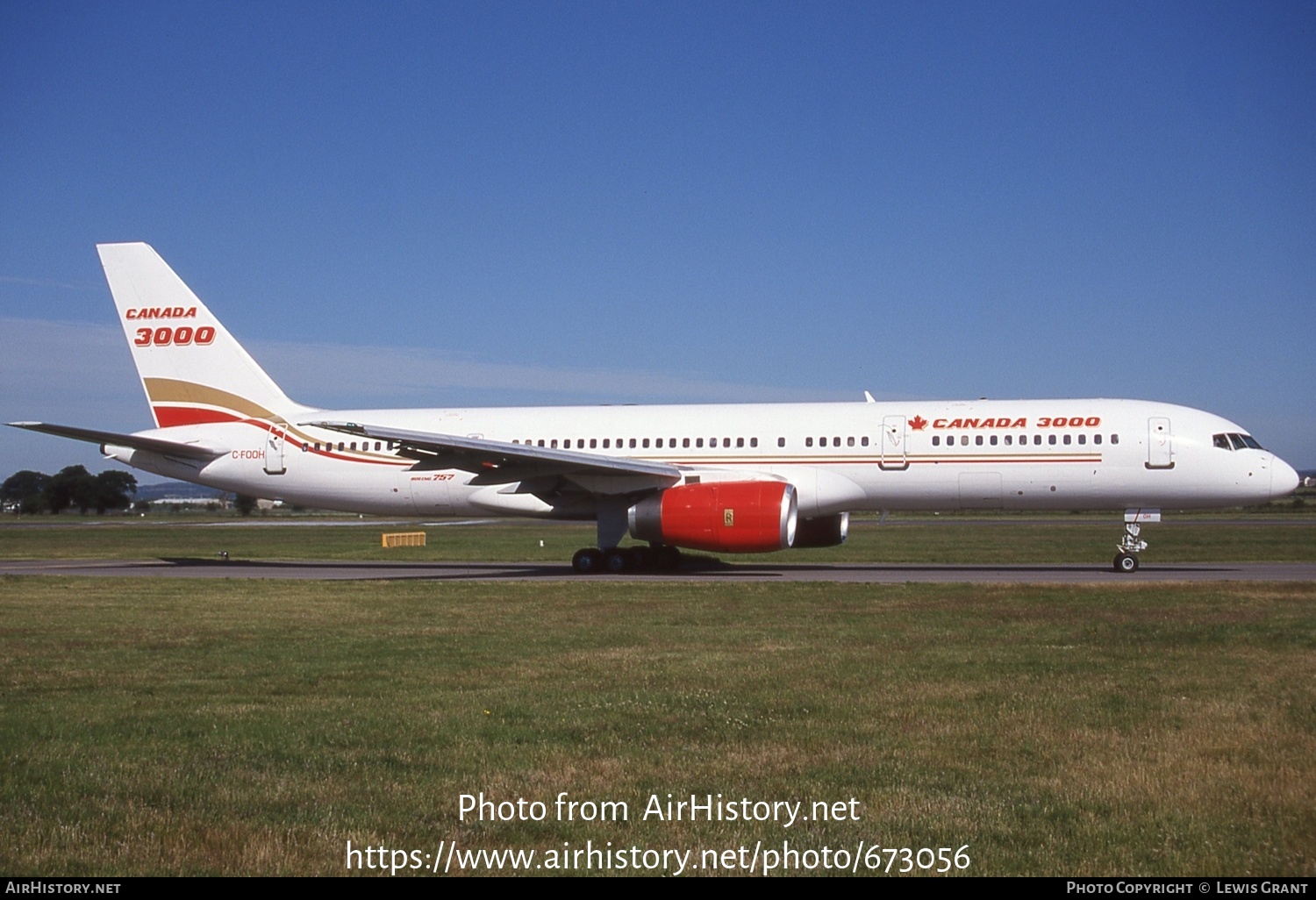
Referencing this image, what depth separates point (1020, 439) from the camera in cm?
2402

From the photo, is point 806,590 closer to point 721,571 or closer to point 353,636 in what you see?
point 721,571

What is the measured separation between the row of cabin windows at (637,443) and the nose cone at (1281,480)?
10.0 m

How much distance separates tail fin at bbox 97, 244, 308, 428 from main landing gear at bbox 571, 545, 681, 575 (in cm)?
891

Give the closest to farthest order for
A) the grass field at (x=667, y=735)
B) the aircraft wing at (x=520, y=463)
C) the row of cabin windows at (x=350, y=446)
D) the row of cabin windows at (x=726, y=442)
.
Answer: the grass field at (x=667, y=735), the aircraft wing at (x=520, y=463), the row of cabin windows at (x=726, y=442), the row of cabin windows at (x=350, y=446)

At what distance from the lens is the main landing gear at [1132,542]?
75.9ft

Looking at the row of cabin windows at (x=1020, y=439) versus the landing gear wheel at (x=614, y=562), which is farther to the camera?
the landing gear wheel at (x=614, y=562)

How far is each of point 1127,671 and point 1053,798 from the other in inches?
175

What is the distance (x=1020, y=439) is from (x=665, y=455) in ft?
25.4

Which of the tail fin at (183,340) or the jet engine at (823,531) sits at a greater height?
the tail fin at (183,340)

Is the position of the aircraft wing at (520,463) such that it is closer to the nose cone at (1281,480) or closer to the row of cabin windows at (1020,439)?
the row of cabin windows at (1020,439)

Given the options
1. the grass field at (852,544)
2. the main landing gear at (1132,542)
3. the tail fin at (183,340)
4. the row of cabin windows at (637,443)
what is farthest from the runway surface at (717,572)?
the tail fin at (183,340)

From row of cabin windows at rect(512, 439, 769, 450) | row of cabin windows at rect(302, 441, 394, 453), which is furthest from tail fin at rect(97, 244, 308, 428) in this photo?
row of cabin windows at rect(512, 439, 769, 450)

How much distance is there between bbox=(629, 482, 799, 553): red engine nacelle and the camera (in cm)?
2194

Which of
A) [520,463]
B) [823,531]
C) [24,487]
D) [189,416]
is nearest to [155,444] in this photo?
[189,416]
